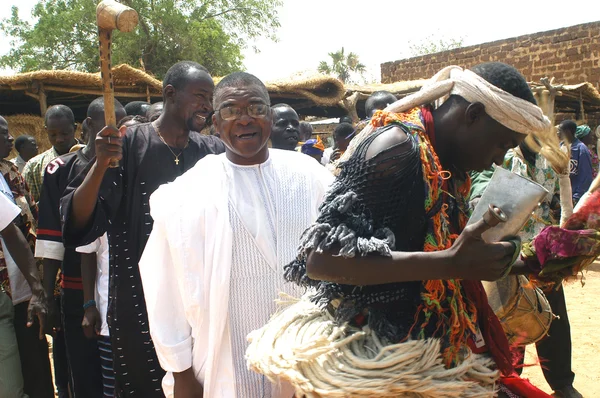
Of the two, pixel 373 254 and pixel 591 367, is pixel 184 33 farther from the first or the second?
pixel 373 254

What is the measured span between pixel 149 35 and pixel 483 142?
24.3 metres

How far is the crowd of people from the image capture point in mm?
1712

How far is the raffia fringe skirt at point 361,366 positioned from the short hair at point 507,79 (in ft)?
2.65

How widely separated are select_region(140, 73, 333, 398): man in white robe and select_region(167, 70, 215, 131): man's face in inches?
27.1

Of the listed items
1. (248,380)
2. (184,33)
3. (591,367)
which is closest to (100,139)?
(248,380)

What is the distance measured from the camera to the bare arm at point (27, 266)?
358 cm

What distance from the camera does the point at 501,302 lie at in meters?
2.83

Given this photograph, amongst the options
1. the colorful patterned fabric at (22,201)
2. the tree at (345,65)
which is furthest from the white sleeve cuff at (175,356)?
the tree at (345,65)

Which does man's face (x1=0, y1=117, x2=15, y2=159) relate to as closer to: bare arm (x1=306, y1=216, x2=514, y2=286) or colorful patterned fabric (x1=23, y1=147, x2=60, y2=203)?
colorful patterned fabric (x1=23, y1=147, x2=60, y2=203)

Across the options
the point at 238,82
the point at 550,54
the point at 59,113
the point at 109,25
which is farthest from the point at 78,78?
the point at 550,54

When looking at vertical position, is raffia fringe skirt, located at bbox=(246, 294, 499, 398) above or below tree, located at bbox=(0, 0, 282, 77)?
below

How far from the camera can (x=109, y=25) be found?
238 centimetres

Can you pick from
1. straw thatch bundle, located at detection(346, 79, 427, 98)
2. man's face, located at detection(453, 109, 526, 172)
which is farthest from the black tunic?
straw thatch bundle, located at detection(346, 79, 427, 98)

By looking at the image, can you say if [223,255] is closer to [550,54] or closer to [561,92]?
[561,92]
